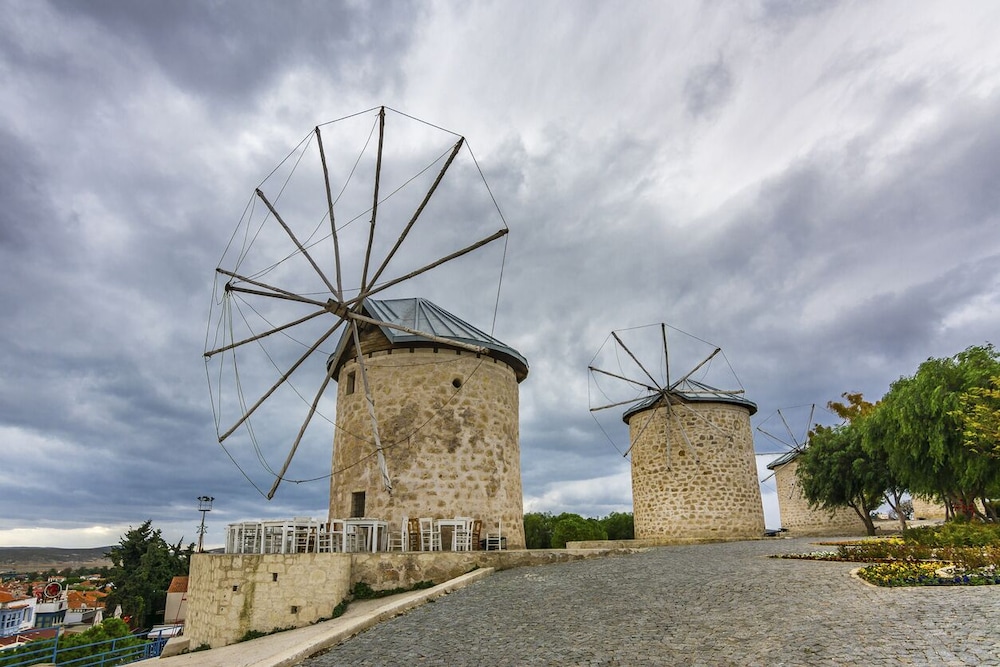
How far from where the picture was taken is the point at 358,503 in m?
14.5

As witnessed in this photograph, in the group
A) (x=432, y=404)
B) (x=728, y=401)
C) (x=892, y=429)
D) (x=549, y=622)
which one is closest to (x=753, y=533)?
(x=728, y=401)

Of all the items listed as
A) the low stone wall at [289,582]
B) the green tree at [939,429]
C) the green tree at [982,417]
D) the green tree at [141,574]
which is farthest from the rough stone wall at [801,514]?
the green tree at [141,574]

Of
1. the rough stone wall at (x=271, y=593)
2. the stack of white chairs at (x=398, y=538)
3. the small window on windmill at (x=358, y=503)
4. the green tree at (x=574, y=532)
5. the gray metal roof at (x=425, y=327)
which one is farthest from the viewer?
the green tree at (x=574, y=532)

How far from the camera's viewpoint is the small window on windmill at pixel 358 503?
47.2 feet

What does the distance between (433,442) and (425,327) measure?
2.94 m

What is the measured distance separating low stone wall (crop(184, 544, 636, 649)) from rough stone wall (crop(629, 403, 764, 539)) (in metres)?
15.0

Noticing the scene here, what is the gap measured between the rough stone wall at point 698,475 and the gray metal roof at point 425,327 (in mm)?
10370

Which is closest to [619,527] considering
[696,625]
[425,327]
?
[425,327]

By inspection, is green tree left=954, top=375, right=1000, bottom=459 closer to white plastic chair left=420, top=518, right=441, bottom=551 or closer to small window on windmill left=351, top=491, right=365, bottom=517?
white plastic chair left=420, top=518, right=441, bottom=551

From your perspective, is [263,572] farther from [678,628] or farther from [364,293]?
[678,628]

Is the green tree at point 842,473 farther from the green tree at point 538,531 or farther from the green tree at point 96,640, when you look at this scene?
the green tree at point 96,640

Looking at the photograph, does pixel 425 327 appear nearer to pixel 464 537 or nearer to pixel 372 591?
pixel 464 537

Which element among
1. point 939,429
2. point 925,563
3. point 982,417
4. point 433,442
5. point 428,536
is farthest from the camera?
point 939,429

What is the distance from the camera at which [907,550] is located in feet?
33.6
